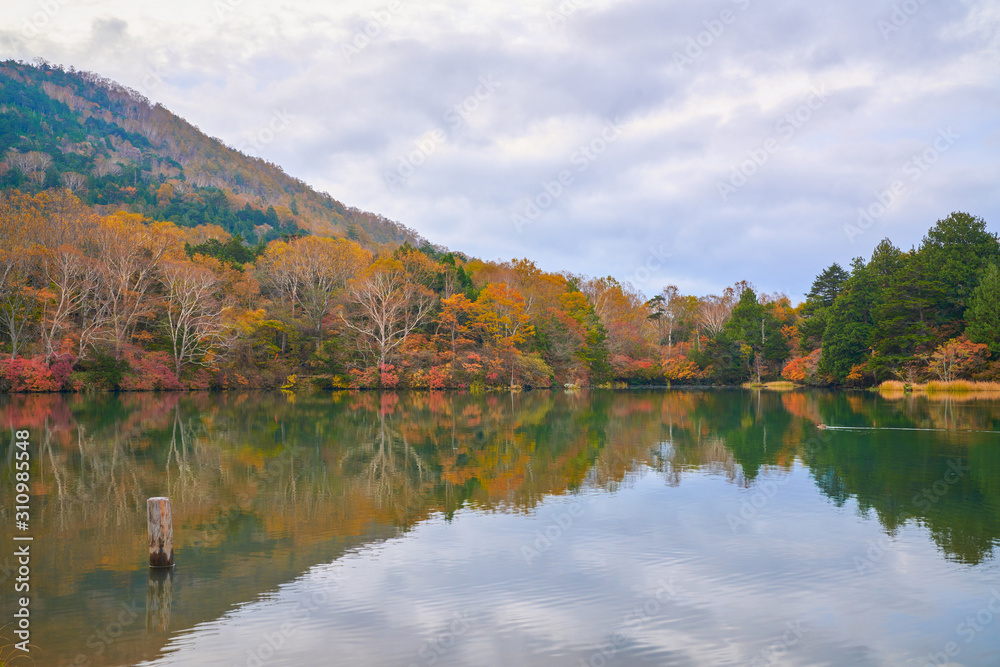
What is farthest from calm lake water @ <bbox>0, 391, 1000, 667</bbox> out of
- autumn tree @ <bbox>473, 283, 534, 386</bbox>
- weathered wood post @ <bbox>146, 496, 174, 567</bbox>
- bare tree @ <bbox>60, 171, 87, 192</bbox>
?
bare tree @ <bbox>60, 171, 87, 192</bbox>

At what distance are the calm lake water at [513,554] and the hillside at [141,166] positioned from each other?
2472 inches

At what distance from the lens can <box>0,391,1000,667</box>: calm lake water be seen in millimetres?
5812

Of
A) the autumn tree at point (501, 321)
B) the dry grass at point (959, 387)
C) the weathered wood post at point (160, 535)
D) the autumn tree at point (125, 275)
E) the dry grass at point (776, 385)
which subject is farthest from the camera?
the dry grass at point (776, 385)

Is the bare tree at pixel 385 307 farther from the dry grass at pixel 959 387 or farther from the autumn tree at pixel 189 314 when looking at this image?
the dry grass at pixel 959 387

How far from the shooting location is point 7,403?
28.5 m

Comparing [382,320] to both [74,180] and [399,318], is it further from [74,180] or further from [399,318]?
[74,180]

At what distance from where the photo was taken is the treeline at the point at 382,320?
36.7 metres

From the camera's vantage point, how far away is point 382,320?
45.4 m

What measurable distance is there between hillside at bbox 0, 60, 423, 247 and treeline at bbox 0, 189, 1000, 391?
22.7 metres

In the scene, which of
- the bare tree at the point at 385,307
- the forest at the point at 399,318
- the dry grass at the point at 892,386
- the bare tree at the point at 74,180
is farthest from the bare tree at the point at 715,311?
the bare tree at the point at 74,180

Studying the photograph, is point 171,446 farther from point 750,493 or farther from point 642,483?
point 750,493

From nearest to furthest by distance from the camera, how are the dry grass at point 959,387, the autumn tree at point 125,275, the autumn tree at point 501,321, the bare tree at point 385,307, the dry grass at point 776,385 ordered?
the autumn tree at point 125,275 → the dry grass at point 959,387 → the bare tree at point 385,307 → the autumn tree at point 501,321 → the dry grass at point 776,385

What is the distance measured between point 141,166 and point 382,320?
260 ft

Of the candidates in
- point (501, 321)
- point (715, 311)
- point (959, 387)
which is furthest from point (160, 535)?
point (715, 311)
